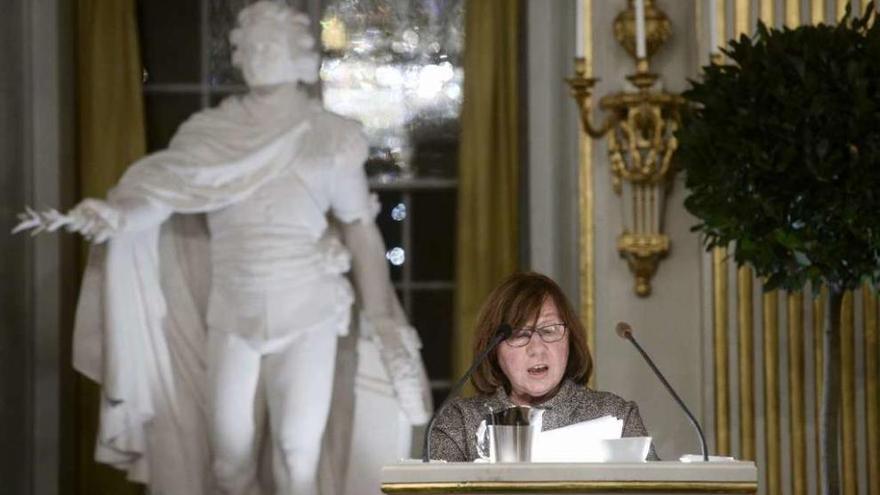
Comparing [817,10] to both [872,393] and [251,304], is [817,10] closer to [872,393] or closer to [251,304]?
[872,393]

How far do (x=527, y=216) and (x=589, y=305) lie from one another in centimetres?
59

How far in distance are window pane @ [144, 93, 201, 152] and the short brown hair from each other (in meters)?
3.34

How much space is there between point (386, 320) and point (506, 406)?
2.19 metres

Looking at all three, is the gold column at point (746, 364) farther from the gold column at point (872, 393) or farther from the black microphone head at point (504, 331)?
the black microphone head at point (504, 331)

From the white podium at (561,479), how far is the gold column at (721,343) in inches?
122

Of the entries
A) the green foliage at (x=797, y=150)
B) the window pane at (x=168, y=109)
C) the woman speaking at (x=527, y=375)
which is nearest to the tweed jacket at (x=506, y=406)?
the woman speaking at (x=527, y=375)

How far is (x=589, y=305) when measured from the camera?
5762mm

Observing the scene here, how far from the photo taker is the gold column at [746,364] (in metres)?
5.59

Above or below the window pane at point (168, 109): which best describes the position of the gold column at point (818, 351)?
below

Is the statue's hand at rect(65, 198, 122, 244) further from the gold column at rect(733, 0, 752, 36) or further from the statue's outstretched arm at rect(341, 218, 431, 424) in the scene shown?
the gold column at rect(733, 0, 752, 36)

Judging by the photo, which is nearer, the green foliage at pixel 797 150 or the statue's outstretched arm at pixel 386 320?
the green foliage at pixel 797 150

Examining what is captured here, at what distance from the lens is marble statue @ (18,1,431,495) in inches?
201

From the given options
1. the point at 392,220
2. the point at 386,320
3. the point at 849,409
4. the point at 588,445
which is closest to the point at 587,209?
the point at 392,220

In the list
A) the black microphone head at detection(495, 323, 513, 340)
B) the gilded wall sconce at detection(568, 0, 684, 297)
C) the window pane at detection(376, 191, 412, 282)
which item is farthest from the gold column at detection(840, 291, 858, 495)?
the black microphone head at detection(495, 323, 513, 340)
